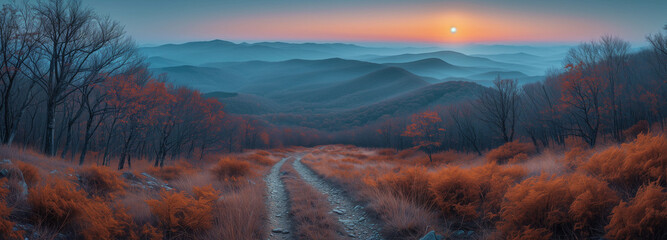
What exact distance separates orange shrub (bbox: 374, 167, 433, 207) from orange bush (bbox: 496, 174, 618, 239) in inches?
73.1

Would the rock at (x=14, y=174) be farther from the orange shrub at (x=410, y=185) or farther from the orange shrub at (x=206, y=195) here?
the orange shrub at (x=410, y=185)

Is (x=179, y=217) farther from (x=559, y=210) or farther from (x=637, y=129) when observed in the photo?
(x=637, y=129)

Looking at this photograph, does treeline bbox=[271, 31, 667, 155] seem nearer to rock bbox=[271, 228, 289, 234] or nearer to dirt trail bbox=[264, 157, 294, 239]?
dirt trail bbox=[264, 157, 294, 239]

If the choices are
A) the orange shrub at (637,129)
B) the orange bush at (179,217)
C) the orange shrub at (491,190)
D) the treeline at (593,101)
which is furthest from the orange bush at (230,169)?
the orange shrub at (637,129)

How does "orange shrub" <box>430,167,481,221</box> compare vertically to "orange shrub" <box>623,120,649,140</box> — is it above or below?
above

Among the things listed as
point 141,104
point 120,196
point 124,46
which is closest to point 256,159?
point 141,104

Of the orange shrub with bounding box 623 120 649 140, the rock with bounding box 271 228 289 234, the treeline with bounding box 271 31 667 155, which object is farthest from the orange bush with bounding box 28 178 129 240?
the orange shrub with bounding box 623 120 649 140

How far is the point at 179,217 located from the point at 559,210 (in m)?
6.25

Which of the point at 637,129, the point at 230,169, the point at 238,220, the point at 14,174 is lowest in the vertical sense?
the point at 230,169

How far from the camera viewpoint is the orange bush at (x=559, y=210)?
11.5 ft

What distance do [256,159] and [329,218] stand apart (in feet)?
58.5

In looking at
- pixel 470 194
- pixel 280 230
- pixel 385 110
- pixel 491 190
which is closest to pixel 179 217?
pixel 280 230

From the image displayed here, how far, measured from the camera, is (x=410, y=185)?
6.58 metres

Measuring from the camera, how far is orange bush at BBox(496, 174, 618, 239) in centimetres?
350
